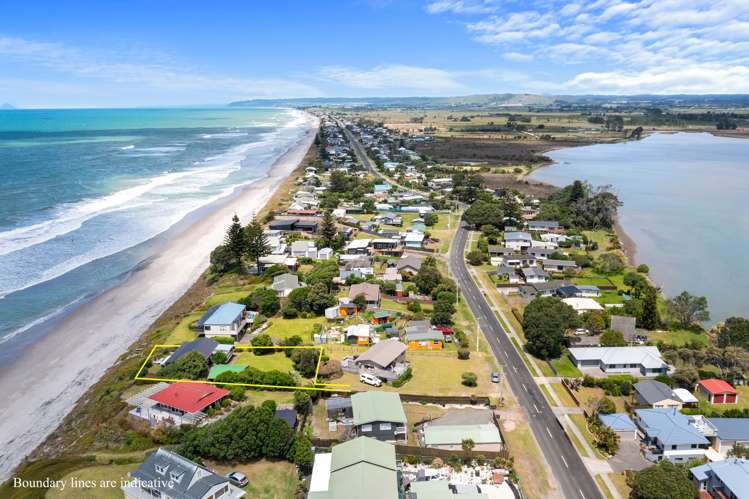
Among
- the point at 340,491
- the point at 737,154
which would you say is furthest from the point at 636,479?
the point at 737,154

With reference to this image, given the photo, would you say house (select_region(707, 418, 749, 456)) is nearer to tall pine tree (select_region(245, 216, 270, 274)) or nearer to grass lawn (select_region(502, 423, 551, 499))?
grass lawn (select_region(502, 423, 551, 499))

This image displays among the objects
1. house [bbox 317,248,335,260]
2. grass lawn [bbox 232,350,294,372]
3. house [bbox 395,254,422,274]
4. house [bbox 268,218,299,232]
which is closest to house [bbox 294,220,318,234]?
house [bbox 268,218,299,232]

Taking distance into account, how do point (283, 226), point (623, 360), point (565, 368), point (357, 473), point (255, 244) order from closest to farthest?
1. point (357, 473)
2. point (623, 360)
3. point (565, 368)
4. point (255, 244)
5. point (283, 226)

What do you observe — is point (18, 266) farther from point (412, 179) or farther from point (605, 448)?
point (412, 179)

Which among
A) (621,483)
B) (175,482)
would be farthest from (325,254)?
(621,483)

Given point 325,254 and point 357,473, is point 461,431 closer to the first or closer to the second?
point 357,473
